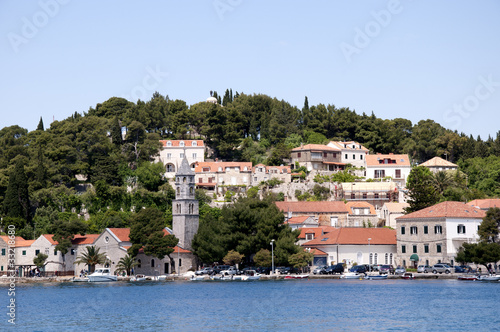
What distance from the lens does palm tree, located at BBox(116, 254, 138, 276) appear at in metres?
83.1

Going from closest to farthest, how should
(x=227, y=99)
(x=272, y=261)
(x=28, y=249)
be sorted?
(x=272, y=261) < (x=28, y=249) < (x=227, y=99)

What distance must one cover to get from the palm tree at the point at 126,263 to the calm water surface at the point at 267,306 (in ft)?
22.2

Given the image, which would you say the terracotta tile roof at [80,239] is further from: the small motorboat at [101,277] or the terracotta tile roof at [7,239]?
the small motorboat at [101,277]

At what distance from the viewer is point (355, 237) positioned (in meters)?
84.6

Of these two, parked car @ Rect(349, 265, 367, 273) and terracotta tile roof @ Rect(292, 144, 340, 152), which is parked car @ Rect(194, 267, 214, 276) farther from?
terracotta tile roof @ Rect(292, 144, 340, 152)

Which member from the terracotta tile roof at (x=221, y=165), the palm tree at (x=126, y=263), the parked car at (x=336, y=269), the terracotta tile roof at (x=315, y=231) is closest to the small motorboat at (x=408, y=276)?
the parked car at (x=336, y=269)

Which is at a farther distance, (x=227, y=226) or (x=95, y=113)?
(x=95, y=113)

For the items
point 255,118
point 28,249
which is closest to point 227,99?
point 255,118

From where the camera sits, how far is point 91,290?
73.0 metres

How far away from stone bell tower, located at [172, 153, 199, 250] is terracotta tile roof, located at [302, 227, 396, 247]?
1282 cm

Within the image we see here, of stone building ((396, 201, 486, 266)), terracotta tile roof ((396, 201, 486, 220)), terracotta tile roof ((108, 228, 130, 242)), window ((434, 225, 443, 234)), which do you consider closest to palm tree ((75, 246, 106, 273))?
terracotta tile roof ((108, 228, 130, 242))

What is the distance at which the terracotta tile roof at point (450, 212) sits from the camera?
258 feet

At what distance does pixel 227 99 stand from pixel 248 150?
2171 centimetres

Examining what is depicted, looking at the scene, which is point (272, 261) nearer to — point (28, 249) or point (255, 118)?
point (28, 249)
